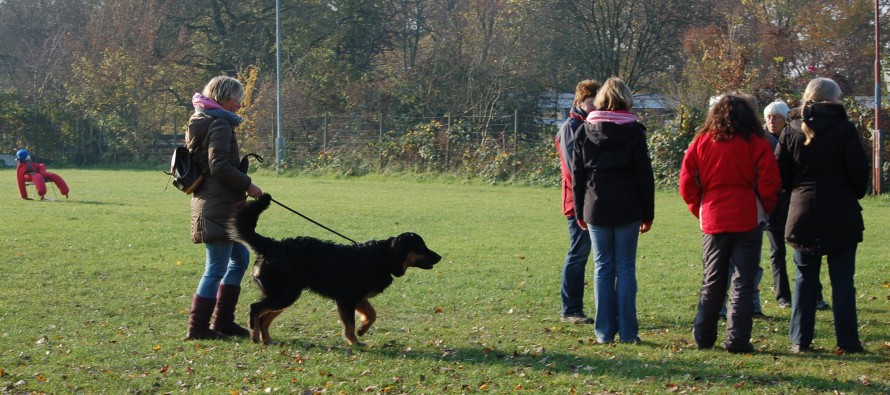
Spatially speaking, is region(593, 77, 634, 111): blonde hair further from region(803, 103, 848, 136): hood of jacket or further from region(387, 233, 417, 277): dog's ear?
region(387, 233, 417, 277): dog's ear

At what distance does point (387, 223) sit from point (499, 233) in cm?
233

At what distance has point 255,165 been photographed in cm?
3756

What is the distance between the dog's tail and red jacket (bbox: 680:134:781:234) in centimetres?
298

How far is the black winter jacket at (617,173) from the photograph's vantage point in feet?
21.9

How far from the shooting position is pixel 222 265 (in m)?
7.22

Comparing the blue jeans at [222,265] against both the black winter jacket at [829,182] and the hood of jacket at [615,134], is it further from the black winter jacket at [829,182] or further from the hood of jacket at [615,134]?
the black winter jacket at [829,182]

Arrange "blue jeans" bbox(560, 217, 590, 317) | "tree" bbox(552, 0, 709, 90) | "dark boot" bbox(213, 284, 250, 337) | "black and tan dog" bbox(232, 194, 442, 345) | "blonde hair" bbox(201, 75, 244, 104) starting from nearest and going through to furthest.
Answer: "black and tan dog" bbox(232, 194, 442, 345) → "blonde hair" bbox(201, 75, 244, 104) → "dark boot" bbox(213, 284, 250, 337) → "blue jeans" bbox(560, 217, 590, 317) → "tree" bbox(552, 0, 709, 90)

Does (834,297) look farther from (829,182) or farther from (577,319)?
(577,319)

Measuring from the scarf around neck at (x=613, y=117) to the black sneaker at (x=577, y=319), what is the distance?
1951mm

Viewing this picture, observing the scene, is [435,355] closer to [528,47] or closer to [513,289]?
[513,289]

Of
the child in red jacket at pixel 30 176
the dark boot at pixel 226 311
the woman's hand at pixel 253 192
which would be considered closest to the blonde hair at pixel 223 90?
the woman's hand at pixel 253 192

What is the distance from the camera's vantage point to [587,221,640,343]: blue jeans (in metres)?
6.89

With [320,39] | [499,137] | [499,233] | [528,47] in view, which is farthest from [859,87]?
[499,233]

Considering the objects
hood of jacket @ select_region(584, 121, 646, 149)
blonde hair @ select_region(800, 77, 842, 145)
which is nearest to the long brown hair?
blonde hair @ select_region(800, 77, 842, 145)
